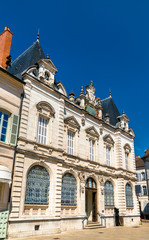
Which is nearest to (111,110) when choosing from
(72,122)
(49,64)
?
(72,122)

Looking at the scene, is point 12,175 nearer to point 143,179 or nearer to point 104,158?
point 104,158

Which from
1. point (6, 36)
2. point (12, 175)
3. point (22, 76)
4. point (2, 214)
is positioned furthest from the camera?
→ point (6, 36)

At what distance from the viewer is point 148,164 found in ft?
95.5

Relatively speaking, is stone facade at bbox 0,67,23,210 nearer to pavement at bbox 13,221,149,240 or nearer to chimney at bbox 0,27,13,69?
pavement at bbox 13,221,149,240

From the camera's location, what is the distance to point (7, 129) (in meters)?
12.0

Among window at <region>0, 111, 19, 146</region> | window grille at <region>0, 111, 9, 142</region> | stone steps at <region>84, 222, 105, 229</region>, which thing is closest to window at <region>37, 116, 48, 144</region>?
window at <region>0, 111, 19, 146</region>

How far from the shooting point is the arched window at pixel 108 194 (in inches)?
765

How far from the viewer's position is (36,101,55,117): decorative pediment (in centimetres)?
1456

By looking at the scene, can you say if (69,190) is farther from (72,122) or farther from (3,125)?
(3,125)

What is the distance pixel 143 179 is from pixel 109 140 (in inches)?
700

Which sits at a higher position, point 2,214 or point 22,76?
point 22,76

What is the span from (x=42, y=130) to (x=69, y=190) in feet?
16.3

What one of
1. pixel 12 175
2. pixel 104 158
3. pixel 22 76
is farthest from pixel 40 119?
pixel 104 158

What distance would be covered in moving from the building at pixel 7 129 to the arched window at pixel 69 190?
16.3ft
